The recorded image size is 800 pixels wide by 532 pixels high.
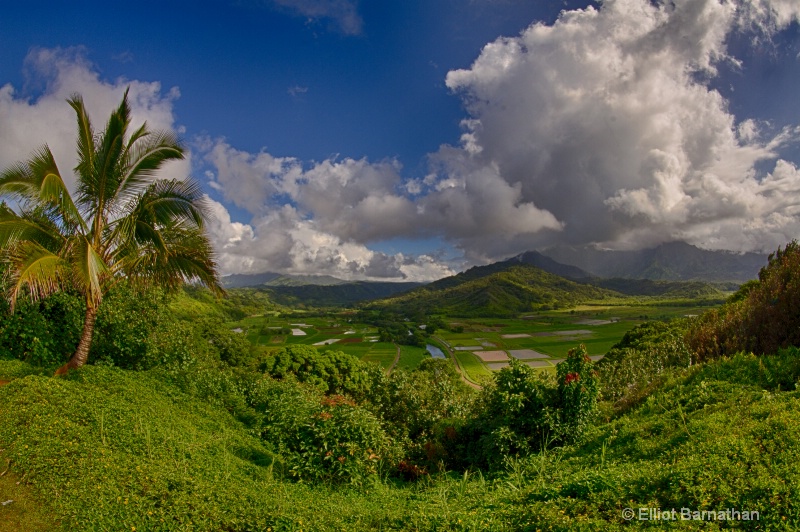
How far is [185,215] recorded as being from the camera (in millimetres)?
11117

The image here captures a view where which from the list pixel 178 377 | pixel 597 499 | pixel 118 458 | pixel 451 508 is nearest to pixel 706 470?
pixel 597 499

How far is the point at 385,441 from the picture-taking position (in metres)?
7.87

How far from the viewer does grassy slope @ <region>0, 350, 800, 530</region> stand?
383 cm

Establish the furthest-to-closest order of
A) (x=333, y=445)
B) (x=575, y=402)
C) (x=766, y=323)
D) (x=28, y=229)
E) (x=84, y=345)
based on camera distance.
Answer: (x=84, y=345) < (x=766, y=323) < (x=28, y=229) < (x=575, y=402) < (x=333, y=445)

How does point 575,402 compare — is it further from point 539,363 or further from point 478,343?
point 478,343

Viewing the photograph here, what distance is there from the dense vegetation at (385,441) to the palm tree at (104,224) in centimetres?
216

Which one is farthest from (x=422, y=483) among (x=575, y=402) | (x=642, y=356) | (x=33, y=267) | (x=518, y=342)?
(x=518, y=342)

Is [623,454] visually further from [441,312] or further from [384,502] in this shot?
[441,312]

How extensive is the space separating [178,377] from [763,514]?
487 inches

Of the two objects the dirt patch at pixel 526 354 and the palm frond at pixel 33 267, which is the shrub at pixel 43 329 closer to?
the palm frond at pixel 33 267

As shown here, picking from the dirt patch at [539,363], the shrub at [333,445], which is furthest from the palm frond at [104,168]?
the dirt patch at [539,363]

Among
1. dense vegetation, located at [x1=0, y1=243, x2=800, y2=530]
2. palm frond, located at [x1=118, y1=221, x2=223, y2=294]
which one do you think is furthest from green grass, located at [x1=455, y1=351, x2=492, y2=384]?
palm frond, located at [x1=118, y1=221, x2=223, y2=294]

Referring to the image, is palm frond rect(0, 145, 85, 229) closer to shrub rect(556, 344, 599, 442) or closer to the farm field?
shrub rect(556, 344, 599, 442)

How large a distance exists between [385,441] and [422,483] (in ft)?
3.68
